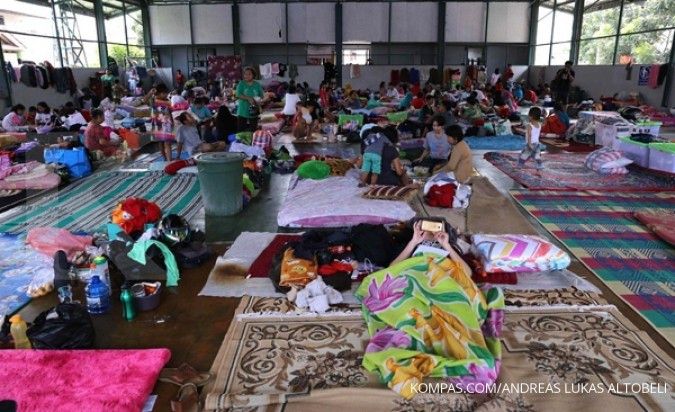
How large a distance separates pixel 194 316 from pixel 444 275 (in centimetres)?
164

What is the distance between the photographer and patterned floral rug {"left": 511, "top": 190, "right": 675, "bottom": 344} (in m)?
3.40

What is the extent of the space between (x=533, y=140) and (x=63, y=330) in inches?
264

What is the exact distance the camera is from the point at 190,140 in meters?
Answer: 7.71

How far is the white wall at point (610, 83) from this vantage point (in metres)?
14.3

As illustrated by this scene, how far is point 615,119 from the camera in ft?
29.2

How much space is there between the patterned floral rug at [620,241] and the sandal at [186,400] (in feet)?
8.74

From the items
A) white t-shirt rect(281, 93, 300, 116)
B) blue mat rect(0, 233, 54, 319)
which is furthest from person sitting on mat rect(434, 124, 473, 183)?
white t-shirt rect(281, 93, 300, 116)

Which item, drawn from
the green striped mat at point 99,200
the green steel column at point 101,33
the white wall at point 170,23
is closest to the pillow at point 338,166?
the green striped mat at point 99,200

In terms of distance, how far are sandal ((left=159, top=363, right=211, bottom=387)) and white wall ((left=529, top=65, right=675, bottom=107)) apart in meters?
15.0

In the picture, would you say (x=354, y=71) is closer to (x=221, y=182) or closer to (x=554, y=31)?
(x=554, y=31)

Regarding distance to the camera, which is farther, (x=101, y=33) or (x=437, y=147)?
(x=101, y=33)

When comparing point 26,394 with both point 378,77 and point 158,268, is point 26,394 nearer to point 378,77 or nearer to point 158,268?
point 158,268

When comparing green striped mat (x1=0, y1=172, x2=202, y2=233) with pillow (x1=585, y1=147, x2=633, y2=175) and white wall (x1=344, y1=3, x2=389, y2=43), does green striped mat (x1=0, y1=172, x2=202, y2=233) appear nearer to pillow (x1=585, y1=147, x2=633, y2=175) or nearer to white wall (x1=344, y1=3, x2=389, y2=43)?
pillow (x1=585, y1=147, x2=633, y2=175)

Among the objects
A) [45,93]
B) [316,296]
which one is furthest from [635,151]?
[45,93]
